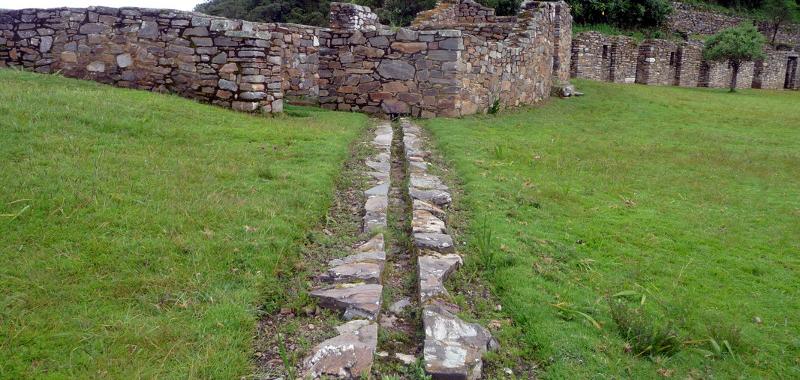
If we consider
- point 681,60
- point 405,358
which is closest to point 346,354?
point 405,358

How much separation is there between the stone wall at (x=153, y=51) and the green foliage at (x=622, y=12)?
2298 cm

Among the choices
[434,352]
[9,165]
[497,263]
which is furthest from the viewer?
[9,165]

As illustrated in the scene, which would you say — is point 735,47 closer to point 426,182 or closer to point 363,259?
point 426,182

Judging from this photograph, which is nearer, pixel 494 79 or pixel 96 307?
pixel 96 307

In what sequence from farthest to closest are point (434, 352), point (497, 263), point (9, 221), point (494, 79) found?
1. point (494, 79)
2. point (497, 263)
3. point (9, 221)
4. point (434, 352)

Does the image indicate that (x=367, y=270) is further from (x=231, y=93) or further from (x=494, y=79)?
(x=494, y=79)

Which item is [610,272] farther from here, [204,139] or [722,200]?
[204,139]

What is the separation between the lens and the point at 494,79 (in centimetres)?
1388

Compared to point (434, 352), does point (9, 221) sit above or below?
above

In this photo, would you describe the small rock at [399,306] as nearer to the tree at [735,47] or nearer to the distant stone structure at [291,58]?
the distant stone structure at [291,58]

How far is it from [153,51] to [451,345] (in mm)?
9073

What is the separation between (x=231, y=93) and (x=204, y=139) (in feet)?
10.3

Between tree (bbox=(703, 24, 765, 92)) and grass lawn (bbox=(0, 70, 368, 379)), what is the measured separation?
84.2ft

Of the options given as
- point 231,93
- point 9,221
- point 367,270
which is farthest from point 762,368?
point 231,93
